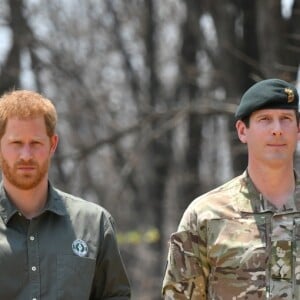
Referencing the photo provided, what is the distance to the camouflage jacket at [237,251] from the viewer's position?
17.4 feet

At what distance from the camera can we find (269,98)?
17.6 ft

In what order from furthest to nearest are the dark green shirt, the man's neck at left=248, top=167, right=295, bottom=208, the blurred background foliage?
the blurred background foliage
the man's neck at left=248, top=167, right=295, bottom=208
the dark green shirt

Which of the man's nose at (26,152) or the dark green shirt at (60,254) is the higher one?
the man's nose at (26,152)

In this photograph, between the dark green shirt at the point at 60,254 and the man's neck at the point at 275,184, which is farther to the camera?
the man's neck at the point at 275,184

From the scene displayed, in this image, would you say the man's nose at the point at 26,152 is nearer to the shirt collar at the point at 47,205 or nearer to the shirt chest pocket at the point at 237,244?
the shirt collar at the point at 47,205

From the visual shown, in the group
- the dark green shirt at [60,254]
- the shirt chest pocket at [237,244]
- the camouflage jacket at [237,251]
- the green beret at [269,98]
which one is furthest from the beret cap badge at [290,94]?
the dark green shirt at [60,254]

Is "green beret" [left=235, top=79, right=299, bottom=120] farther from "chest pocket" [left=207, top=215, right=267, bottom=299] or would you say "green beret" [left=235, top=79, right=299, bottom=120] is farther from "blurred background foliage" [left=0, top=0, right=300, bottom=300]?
"blurred background foliage" [left=0, top=0, right=300, bottom=300]

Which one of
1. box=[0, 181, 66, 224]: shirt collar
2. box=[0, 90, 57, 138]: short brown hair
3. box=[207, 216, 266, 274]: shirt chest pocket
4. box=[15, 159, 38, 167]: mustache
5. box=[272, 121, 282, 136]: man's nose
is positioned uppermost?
box=[0, 90, 57, 138]: short brown hair

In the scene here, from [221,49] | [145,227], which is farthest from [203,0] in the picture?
[145,227]

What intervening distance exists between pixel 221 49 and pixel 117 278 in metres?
9.33

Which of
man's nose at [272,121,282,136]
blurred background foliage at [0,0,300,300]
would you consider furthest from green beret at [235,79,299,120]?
blurred background foliage at [0,0,300,300]

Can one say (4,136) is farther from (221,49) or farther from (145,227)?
(145,227)

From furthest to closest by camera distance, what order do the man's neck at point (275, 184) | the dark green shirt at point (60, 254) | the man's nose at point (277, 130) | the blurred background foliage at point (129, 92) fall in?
the blurred background foliage at point (129, 92) → the man's neck at point (275, 184) → the man's nose at point (277, 130) → the dark green shirt at point (60, 254)

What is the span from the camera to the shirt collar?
5.25 meters
